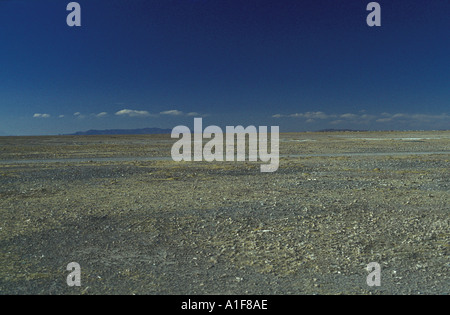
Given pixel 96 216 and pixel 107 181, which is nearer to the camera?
pixel 96 216

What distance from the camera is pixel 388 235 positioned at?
802cm

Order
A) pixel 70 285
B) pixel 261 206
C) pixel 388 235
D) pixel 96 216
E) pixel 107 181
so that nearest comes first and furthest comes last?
pixel 70 285 < pixel 388 235 < pixel 96 216 < pixel 261 206 < pixel 107 181

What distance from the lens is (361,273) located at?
5.99m

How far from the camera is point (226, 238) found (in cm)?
798

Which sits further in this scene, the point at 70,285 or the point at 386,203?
the point at 386,203

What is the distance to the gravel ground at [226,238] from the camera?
225 inches

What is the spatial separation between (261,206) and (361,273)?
5248 millimetres

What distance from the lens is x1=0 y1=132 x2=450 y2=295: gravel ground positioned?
5703 millimetres

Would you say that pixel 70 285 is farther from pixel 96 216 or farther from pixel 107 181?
pixel 107 181

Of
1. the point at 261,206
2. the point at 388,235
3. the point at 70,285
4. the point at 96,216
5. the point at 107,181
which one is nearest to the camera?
the point at 70,285
